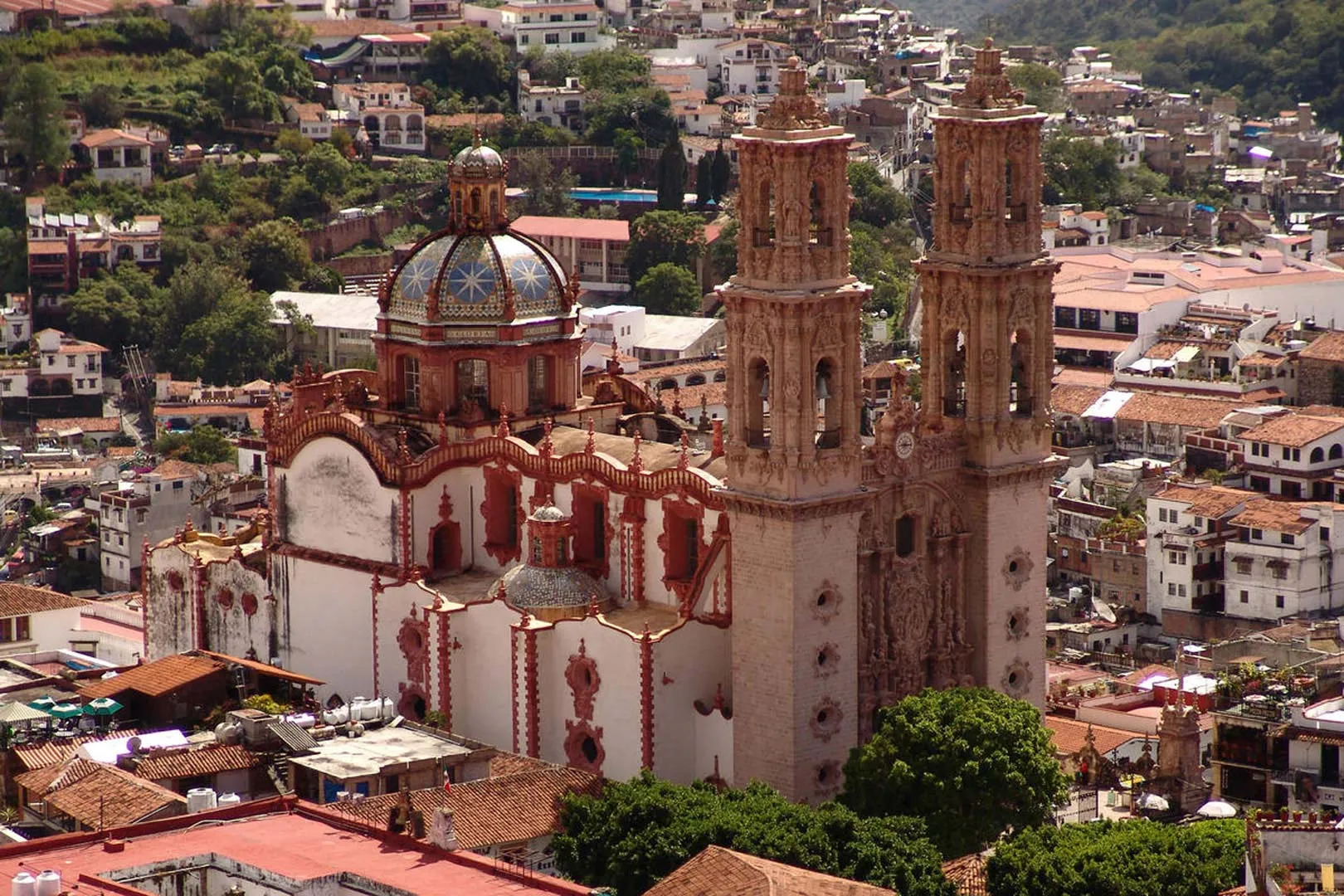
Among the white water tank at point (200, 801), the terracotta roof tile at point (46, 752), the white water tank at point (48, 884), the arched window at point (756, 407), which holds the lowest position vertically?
the terracotta roof tile at point (46, 752)

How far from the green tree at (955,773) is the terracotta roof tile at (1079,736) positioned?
9.95 metres

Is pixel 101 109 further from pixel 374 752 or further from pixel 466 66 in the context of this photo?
pixel 374 752

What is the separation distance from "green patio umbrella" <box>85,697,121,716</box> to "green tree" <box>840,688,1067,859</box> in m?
16.3

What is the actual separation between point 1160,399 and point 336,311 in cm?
3344

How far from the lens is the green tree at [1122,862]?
5981 centimetres

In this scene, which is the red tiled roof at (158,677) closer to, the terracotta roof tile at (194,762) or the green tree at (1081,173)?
the terracotta roof tile at (194,762)

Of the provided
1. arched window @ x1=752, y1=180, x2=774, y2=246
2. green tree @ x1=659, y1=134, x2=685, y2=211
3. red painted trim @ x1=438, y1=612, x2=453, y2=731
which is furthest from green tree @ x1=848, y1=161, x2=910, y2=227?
arched window @ x1=752, y1=180, x2=774, y2=246

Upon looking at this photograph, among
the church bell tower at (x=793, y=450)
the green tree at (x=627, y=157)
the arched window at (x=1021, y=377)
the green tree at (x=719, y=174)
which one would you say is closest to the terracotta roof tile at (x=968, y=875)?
the church bell tower at (x=793, y=450)

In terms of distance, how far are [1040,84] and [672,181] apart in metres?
44.6

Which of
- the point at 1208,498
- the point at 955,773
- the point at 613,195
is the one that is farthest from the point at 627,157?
the point at 955,773

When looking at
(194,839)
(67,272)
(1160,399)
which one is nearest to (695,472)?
(194,839)

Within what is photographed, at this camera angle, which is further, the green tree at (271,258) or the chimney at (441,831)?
the green tree at (271,258)

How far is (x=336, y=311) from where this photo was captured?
135 metres

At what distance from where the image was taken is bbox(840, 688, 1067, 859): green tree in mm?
65438
